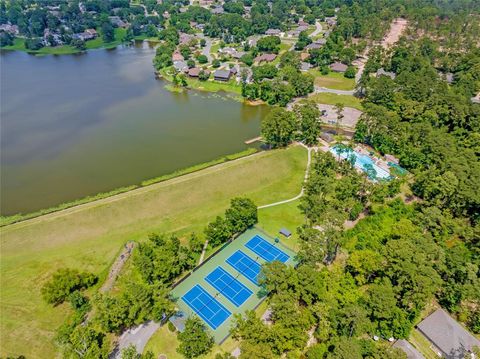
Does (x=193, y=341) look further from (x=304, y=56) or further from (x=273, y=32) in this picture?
(x=273, y=32)

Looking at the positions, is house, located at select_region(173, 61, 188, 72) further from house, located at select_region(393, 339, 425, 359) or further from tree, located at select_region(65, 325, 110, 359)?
house, located at select_region(393, 339, 425, 359)

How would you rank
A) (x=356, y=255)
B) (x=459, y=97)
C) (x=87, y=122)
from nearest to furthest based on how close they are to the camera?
(x=356, y=255), (x=459, y=97), (x=87, y=122)

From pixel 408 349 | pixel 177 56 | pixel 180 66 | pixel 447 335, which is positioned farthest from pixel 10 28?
pixel 447 335

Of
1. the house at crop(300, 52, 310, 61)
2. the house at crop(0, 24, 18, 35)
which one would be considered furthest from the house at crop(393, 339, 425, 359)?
the house at crop(0, 24, 18, 35)

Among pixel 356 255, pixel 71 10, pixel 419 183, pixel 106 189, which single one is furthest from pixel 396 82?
pixel 71 10

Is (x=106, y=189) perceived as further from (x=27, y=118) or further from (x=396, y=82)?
(x=396, y=82)

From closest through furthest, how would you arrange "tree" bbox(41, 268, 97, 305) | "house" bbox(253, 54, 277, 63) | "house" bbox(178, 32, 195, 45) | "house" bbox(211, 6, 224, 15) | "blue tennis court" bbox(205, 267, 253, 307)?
"tree" bbox(41, 268, 97, 305) → "blue tennis court" bbox(205, 267, 253, 307) → "house" bbox(253, 54, 277, 63) → "house" bbox(178, 32, 195, 45) → "house" bbox(211, 6, 224, 15)

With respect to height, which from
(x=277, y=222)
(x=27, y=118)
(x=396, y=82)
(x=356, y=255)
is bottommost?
(x=27, y=118)

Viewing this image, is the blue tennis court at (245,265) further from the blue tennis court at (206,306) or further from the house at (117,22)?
the house at (117,22)
